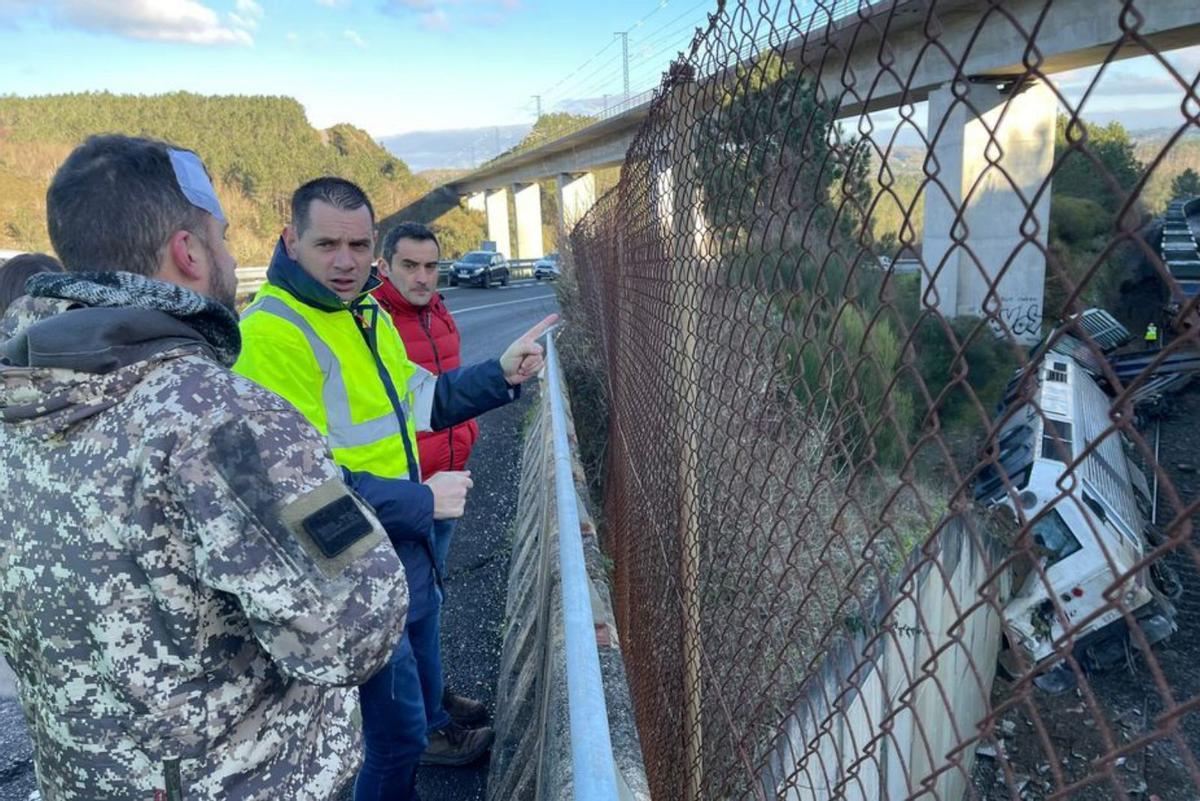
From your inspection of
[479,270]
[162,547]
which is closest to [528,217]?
[479,270]

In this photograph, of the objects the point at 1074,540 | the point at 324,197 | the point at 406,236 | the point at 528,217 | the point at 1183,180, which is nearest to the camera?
the point at 324,197

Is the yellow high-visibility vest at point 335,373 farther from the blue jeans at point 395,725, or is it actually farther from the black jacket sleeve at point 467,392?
the blue jeans at point 395,725

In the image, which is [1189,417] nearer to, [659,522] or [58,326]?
[659,522]

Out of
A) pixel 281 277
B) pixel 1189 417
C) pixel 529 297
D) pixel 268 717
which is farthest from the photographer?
pixel 529 297

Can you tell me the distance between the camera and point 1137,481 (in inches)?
438

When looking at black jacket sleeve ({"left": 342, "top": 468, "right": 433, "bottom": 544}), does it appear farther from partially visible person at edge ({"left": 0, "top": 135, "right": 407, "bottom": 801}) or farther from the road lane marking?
the road lane marking

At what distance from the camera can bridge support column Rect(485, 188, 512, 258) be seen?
63188mm

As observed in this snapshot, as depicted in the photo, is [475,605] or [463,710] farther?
[475,605]

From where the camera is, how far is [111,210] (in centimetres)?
139

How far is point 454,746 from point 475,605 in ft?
4.80

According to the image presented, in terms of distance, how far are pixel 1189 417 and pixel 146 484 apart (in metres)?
18.3

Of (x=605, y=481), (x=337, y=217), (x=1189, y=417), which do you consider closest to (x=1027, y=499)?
(x=605, y=481)

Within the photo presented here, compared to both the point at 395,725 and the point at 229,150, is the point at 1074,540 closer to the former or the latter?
the point at 395,725

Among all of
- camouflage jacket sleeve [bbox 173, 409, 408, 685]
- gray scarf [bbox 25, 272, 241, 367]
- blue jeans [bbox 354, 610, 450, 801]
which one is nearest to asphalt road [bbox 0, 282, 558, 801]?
blue jeans [bbox 354, 610, 450, 801]
